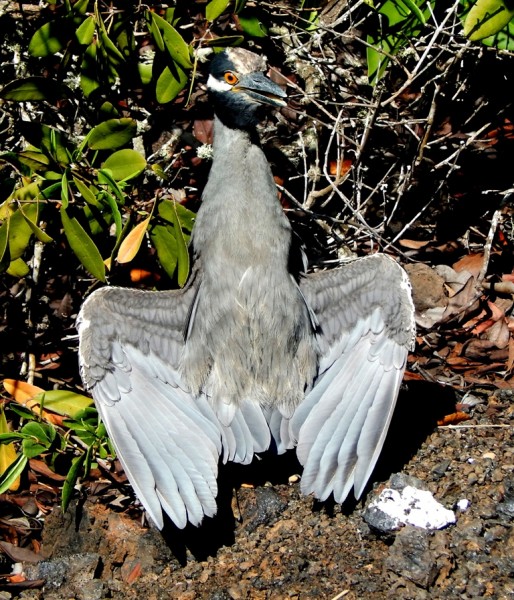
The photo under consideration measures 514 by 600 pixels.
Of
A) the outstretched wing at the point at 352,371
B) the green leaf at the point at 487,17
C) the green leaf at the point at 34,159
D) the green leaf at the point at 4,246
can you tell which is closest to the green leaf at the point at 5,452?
the green leaf at the point at 4,246

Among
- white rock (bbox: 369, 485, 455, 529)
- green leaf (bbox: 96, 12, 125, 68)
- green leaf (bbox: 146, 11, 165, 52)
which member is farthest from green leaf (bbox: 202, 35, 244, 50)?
white rock (bbox: 369, 485, 455, 529)

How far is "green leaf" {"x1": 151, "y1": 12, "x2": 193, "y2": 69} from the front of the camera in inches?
151

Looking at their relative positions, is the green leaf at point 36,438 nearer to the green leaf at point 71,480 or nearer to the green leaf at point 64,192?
the green leaf at point 71,480

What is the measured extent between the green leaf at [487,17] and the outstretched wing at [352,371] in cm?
111

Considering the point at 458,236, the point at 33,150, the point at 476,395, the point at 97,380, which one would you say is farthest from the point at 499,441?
the point at 33,150

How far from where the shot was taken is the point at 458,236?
519cm

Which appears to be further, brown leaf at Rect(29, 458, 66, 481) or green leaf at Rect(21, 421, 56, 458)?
brown leaf at Rect(29, 458, 66, 481)

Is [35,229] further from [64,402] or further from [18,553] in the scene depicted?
[18,553]

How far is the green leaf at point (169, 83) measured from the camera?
406 cm

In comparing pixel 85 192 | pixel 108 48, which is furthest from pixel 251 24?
pixel 85 192

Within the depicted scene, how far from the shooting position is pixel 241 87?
3971mm

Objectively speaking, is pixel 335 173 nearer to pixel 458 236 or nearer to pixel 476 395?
pixel 458 236

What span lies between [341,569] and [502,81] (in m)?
2.91

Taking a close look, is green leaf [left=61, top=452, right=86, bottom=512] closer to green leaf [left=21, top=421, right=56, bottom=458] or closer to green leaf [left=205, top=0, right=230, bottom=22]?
green leaf [left=21, top=421, right=56, bottom=458]
